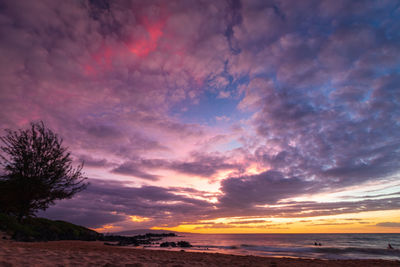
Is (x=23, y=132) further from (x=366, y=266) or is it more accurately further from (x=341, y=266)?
(x=366, y=266)

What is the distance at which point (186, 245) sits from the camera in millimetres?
39531

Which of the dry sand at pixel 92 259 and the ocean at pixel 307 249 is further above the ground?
the dry sand at pixel 92 259

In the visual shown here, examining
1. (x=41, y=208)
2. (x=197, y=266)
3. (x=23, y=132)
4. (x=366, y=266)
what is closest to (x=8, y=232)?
(x=41, y=208)

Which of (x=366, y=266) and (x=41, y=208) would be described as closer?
(x=366, y=266)

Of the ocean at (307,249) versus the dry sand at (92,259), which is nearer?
the dry sand at (92,259)

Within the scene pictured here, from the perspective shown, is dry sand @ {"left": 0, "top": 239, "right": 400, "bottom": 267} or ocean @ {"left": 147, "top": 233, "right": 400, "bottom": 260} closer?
dry sand @ {"left": 0, "top": 239, "right": 400, "bottom": 267}

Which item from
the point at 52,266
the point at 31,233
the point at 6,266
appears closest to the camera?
the point at 6,266

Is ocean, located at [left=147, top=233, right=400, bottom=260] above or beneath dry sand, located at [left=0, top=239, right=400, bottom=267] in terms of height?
beneath

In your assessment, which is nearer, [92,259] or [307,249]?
[92,259]

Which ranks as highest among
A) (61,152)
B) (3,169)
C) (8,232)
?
(61,152)

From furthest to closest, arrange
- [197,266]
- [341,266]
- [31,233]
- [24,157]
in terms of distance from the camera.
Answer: [31,233] → [24,157] → [341,266] → [197,266]

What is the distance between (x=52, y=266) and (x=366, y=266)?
18.3 meters

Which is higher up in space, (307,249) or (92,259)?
(92,259)

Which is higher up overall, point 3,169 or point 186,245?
point 3,169
